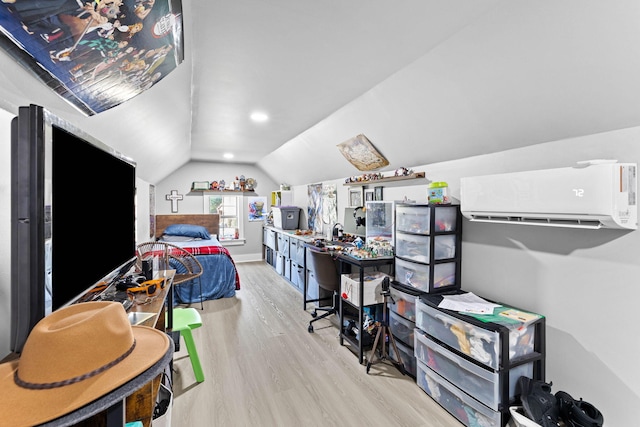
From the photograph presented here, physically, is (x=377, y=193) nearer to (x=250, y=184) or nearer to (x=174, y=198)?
(x=250, y=184)

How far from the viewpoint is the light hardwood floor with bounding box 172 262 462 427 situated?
209 centimetres

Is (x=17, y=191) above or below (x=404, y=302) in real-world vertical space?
above

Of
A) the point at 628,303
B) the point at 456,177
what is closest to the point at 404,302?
the point at 456,177

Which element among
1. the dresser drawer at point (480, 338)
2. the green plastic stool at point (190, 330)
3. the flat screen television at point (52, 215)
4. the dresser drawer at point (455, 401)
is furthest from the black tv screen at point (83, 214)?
the dresser drawer at point (455, 401)

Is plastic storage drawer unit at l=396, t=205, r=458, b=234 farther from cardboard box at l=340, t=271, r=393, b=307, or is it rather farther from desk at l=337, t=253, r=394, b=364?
cardboard box at l=340, t=271, r=393, b=307

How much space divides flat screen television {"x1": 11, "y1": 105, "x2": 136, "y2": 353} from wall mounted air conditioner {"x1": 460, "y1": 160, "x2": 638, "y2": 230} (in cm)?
229

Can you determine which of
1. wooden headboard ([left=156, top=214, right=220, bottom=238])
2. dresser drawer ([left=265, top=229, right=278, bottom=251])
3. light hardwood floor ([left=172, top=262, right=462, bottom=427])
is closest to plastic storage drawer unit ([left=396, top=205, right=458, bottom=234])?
light hardwood floor ([left=172, top=262, right=462, bottom=427])

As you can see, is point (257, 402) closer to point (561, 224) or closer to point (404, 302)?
point (404, 302)

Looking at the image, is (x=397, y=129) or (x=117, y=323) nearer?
(x=117, y=323)

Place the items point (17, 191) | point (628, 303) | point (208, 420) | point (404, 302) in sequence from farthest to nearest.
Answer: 1. point (404, 302)
2. point (208, 420)
3. point (628, 303)
4. point (17, 191)

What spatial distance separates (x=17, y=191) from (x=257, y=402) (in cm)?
216

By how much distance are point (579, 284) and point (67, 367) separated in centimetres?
248

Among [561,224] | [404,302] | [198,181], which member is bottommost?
[404,302]

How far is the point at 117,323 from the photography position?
0.71 meters
